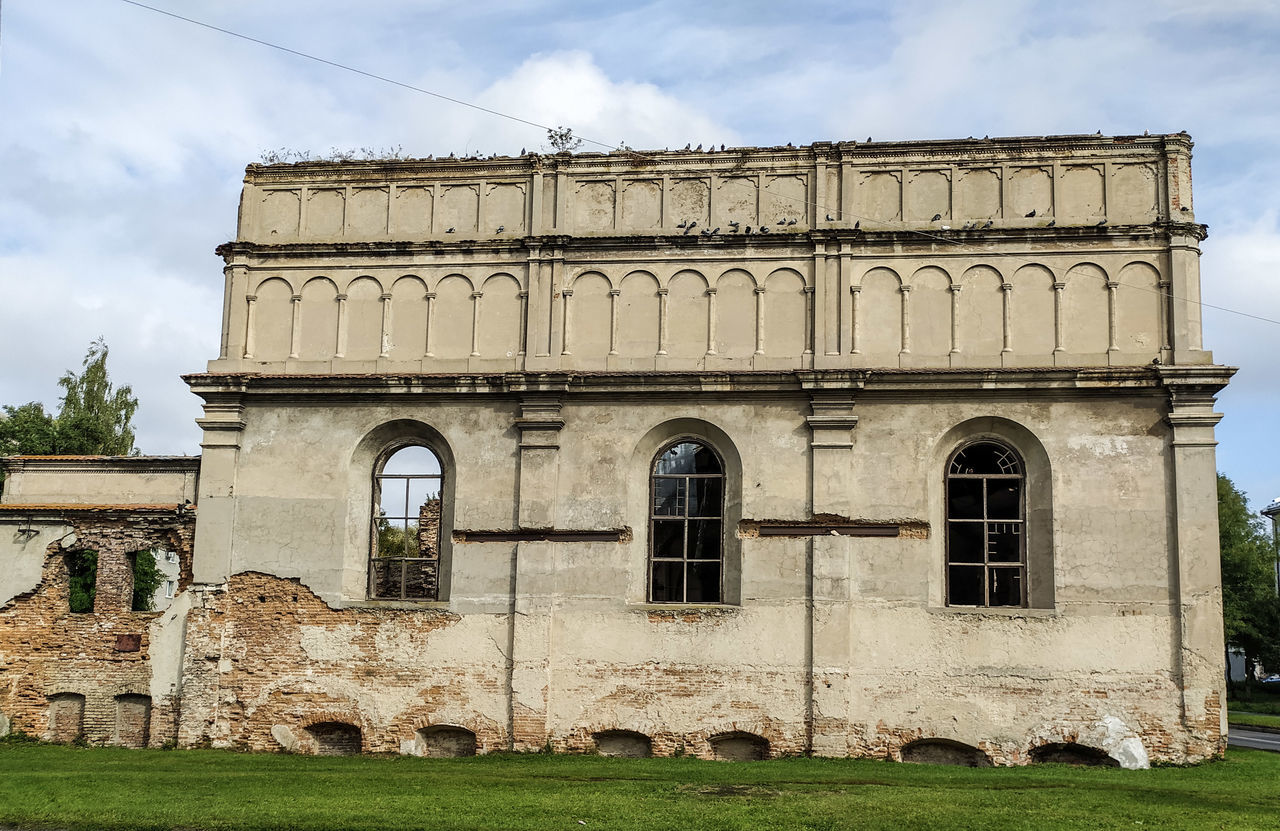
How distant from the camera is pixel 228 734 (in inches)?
749

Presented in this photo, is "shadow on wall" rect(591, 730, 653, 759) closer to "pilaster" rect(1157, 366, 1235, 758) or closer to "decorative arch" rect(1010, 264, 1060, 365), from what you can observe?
"pilaster" rect(1157, 366, 1235, 758)

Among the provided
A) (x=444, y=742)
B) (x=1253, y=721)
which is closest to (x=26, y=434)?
(x=444, y=742)

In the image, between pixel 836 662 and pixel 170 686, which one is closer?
pixel 836 662

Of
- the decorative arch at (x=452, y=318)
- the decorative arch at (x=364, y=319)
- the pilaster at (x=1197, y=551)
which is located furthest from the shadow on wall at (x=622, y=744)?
the pilaster at (x=1197, y=551)

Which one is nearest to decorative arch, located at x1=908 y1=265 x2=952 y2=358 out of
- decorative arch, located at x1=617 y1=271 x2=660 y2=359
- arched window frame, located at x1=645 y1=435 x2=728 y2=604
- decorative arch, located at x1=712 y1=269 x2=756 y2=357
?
decorative arch, located at x1=712 y1=269 x2=756 y2=357

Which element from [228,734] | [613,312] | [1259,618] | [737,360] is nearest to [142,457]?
[228,734]

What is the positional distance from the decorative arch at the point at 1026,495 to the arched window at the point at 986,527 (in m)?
0.07

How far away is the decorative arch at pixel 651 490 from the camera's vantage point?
18.8 metres

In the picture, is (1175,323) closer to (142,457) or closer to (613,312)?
(613,312)

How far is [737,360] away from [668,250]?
2.20 m

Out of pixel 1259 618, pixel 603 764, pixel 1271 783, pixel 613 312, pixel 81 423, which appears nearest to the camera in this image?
pixel 1271 783

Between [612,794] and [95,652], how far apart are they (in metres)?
9.98

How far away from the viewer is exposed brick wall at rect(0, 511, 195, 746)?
63.4 feet

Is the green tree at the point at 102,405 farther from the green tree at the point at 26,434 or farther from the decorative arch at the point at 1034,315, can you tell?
the decorative arch at the point at 1034,315
